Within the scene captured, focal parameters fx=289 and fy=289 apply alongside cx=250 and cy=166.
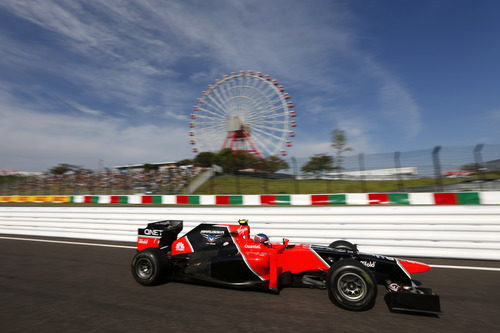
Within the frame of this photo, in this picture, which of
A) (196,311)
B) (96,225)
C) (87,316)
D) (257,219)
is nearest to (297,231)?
(257,219)

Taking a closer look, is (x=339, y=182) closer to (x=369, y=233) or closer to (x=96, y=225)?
(x=369, y=233)

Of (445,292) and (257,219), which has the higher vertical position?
(257,219)

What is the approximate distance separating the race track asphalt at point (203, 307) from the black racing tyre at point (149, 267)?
0.12m

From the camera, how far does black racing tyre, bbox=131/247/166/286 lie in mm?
4371

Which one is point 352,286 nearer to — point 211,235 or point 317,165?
point 211,235

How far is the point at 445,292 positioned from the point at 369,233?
2279 mm

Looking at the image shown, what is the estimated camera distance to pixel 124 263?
5758 mm

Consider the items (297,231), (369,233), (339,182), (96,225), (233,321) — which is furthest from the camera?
(339,182)

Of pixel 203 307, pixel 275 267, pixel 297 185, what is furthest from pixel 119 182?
pixel 275 267

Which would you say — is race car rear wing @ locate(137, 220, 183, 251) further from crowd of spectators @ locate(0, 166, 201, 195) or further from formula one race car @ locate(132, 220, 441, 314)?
crowd of spectators @ locate(0, 166, 201, 195)

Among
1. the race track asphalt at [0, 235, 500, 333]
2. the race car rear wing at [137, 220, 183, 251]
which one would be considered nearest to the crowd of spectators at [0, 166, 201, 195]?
the race car rear wing at [137, 220, 183, 251]

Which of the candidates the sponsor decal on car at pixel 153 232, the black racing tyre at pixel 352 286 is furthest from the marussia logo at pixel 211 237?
the black racing tyre at pixel 352 286

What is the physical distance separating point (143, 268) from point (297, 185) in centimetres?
780

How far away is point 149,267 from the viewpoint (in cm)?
449
